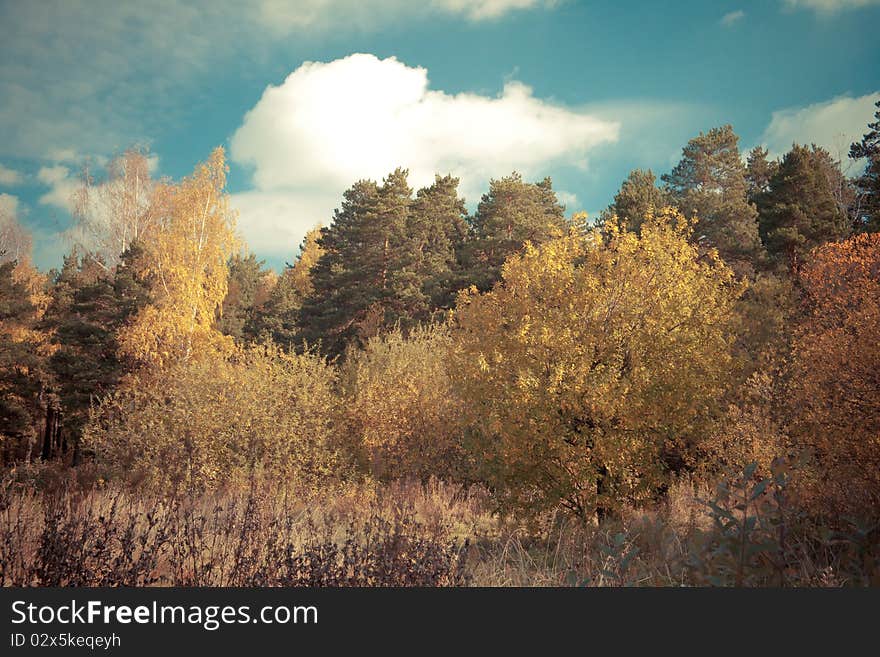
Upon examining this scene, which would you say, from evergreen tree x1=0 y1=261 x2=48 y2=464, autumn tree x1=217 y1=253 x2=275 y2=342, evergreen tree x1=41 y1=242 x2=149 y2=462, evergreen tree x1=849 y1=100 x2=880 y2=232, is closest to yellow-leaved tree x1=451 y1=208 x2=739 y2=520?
evergreen tree x1=849 y1=100 x2=880 y2=232

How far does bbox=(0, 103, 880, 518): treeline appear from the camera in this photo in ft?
37.0

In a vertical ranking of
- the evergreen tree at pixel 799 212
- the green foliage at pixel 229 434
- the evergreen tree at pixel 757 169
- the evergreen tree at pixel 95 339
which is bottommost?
the green foliage at pixel 229 434

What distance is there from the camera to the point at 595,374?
11.0 metres

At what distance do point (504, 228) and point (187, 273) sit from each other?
48.0 ft

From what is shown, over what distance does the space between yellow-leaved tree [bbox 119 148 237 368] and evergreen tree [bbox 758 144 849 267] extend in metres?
22.8

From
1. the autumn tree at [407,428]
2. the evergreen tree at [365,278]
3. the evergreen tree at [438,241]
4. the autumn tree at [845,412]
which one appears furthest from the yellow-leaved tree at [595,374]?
the evergreen tree at [365,278]

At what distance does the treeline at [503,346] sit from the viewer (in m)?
11.3

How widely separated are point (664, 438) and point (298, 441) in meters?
9.21

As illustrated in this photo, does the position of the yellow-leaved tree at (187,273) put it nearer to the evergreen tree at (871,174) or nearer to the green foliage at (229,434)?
the green foliage at (229,434)

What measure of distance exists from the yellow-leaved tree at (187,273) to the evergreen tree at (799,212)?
22.8 metres

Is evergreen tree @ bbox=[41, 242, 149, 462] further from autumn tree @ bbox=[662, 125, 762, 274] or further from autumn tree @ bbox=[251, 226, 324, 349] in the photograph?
autumn tree @ bbox=[662, 125, 762, 274]

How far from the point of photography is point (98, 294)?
88.5 ft

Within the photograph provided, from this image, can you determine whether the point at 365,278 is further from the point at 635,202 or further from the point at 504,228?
the point at 635,202

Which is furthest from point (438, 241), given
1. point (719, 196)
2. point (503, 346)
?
point (503, 346)
